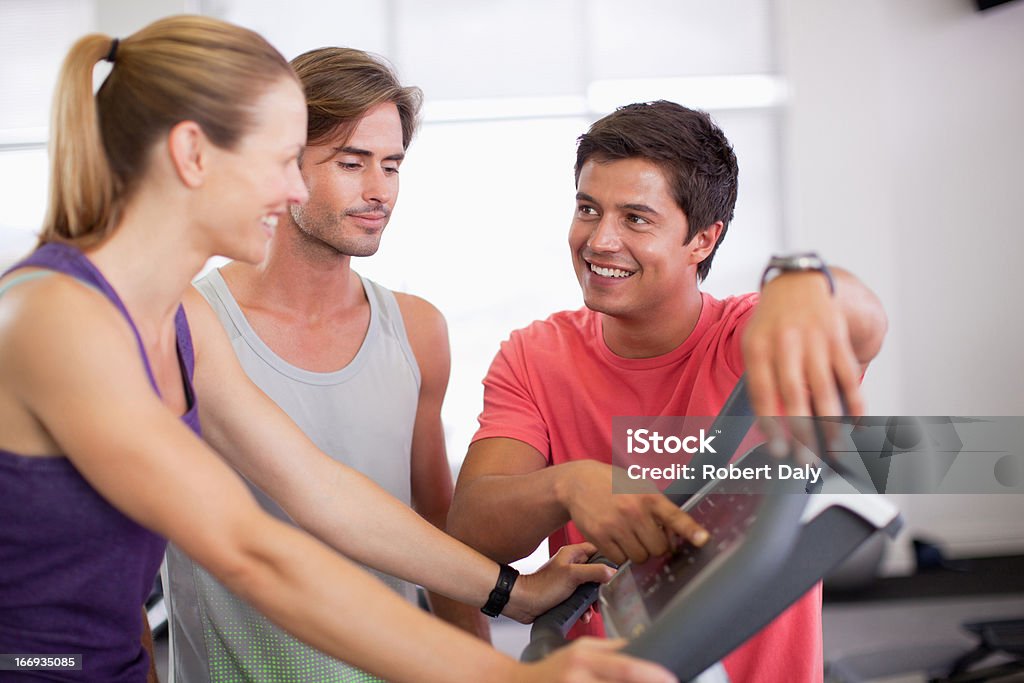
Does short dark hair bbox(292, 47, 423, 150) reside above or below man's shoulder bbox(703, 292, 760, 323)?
above

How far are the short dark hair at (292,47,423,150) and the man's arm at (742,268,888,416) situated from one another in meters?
1.12

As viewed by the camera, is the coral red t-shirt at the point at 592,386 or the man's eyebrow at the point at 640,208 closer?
the coral red t-shirt at the point at 592,386

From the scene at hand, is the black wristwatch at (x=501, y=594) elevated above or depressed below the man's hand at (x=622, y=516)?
below

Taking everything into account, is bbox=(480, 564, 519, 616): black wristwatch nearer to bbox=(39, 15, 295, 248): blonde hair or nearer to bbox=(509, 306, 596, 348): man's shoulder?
bbox=(509, 306, 596, 348): man's shoulder

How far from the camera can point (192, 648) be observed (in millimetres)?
1660

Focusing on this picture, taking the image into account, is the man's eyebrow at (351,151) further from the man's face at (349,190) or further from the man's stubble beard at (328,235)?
the man's stubble beard at (328,235)

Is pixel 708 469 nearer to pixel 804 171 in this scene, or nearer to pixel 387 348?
pixel 387 348

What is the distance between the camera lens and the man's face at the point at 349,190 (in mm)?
1834

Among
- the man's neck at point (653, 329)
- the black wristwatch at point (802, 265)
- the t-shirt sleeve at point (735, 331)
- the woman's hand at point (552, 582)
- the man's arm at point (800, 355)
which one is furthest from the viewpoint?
→ the man's neck at point (653, 329)

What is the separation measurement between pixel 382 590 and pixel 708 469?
0.44 meters

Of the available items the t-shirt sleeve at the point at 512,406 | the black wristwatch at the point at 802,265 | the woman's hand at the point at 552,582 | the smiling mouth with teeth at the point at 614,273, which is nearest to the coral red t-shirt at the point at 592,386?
the t-shirt sleeve at the point at 512,406

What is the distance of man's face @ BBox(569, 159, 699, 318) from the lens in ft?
5.59

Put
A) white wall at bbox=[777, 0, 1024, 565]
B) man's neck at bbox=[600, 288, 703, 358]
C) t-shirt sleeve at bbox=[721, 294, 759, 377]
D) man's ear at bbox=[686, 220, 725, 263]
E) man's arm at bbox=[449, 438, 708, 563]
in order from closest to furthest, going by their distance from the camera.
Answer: man's arm at bbox=[449, 438, 708, 563]
t-shirt sleeve at bbox=[721, 294, 759, 377]
man's neck at bbox=[600, 288, 703, 358]
man's ear at bbox=[686, 220, 725, 263]
white wall at bbox=[777, 0, 1024, 565]

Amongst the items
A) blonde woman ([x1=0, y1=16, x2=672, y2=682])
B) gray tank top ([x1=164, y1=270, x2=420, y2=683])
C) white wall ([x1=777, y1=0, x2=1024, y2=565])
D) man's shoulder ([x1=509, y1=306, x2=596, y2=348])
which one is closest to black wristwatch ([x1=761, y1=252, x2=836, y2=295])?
blonde woman ([x1=0, y1=16, x2=672, y2=682])
